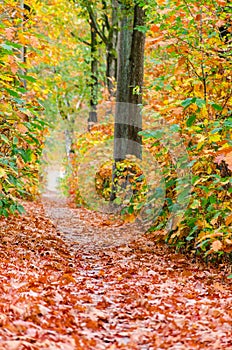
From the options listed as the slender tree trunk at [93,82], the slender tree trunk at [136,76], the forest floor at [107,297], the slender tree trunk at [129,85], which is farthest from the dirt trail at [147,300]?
the slender tree trunk at [93,82]

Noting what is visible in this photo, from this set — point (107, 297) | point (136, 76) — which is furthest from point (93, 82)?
point (107, 297)

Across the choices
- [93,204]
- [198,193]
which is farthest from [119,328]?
[93,204]

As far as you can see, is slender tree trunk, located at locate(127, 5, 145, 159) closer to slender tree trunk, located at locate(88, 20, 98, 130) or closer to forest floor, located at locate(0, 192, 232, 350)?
forest floor, located at locate(0, 192, 232, 350)

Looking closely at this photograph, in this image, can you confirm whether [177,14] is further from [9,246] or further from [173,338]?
[173,338]

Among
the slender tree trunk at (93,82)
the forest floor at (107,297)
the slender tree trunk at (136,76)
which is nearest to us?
the forest floor at (107,297)

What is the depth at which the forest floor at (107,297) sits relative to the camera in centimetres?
349

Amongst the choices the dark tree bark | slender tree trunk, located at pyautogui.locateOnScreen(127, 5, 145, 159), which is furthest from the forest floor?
the dark tree bark

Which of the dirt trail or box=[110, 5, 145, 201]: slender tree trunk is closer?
the dirt trail

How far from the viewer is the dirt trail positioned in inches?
141

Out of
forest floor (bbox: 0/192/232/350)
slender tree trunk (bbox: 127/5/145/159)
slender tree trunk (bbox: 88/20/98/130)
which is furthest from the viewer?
slender tree trunk (bbox: 88/20/98/130)

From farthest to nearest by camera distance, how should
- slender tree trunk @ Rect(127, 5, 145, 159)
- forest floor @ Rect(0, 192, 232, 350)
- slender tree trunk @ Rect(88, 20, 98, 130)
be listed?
1. slender tree trunk @ Rect(88, 20, 98, 130)
2. slender tree trunk @ Rect(127, 5, 145, 159)
3. forest floor @ Rect(0, 192, 232, 350)

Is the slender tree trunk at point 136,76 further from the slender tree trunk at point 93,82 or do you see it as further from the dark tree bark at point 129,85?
the slender tree trunk at point 93,82

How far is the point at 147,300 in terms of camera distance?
4668mm

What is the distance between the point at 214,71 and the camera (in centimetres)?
675
